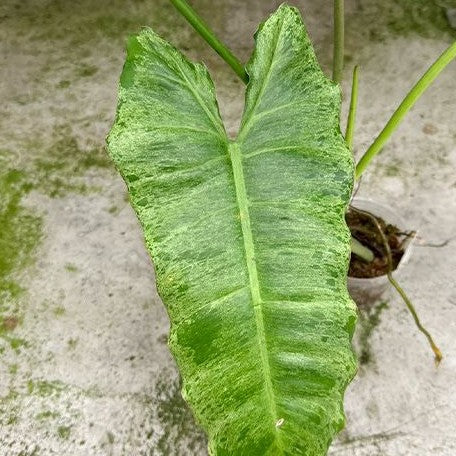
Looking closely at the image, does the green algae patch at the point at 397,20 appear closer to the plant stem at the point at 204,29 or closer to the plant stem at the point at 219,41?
the plant stem at the point at 219,41

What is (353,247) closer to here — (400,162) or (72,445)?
→ (400,162)

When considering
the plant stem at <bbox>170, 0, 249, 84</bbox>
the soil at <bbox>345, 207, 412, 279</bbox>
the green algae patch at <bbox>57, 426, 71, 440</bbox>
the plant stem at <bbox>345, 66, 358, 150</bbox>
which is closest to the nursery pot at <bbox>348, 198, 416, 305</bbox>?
the soil at <bbox>345, 207, 412, 279</bbox>

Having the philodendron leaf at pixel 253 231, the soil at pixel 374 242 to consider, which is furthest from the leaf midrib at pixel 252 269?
the soil at pixel 374 242

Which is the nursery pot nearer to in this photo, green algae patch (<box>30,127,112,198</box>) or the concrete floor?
the concrete floor

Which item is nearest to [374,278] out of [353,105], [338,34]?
[353,105]

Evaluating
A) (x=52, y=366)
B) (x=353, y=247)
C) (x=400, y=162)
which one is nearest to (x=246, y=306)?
(x=353, y=247)
